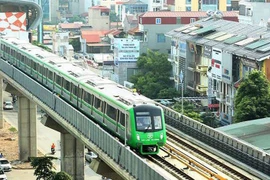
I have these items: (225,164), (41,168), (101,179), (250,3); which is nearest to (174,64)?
(250,3)

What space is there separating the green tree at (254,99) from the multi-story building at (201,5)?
Answer: 67.4 m

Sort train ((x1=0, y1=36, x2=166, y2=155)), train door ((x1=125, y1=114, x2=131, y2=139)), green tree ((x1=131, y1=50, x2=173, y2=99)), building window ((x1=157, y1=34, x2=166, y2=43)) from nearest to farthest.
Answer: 1. train ((x1=0, y1=36, x2=166, y2=155))
2. train door ((x1=125, y1=114, x2=131, y2=139))
3. green tree ((x1=131, y1=50, x2=173, y2=99))
4. building window ((x1=157, y1=34, x2=166, y2=43))

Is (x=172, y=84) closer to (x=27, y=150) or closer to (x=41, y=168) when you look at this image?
(x=27, y=150)

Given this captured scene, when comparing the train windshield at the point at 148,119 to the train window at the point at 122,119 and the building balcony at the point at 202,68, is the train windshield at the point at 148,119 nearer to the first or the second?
the train window at the point at 122,119

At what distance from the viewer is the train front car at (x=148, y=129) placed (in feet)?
103

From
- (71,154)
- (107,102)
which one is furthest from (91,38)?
(107,102)

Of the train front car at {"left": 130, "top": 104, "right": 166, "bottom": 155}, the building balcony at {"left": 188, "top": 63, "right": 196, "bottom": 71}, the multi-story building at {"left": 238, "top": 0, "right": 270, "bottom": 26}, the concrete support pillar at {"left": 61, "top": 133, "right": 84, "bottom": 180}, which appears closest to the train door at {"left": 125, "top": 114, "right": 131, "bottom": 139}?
the train front car at {"left": 130, "top": 104, "right": 166, "bottom": 155}

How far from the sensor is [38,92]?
47469mm

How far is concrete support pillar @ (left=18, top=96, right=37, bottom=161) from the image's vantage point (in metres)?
59.2

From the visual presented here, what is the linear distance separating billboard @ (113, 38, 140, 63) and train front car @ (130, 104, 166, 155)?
55.4 metres

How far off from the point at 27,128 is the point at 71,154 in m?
14.3

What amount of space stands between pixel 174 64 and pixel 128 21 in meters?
43.0

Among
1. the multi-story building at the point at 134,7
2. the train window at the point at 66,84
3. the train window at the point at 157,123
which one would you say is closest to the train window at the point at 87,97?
the train window at the point at 66,84

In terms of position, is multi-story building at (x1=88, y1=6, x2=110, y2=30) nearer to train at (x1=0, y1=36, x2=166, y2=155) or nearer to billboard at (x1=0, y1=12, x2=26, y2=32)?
billboard at (x1=0, y1=12, x2=26, y2=32)
